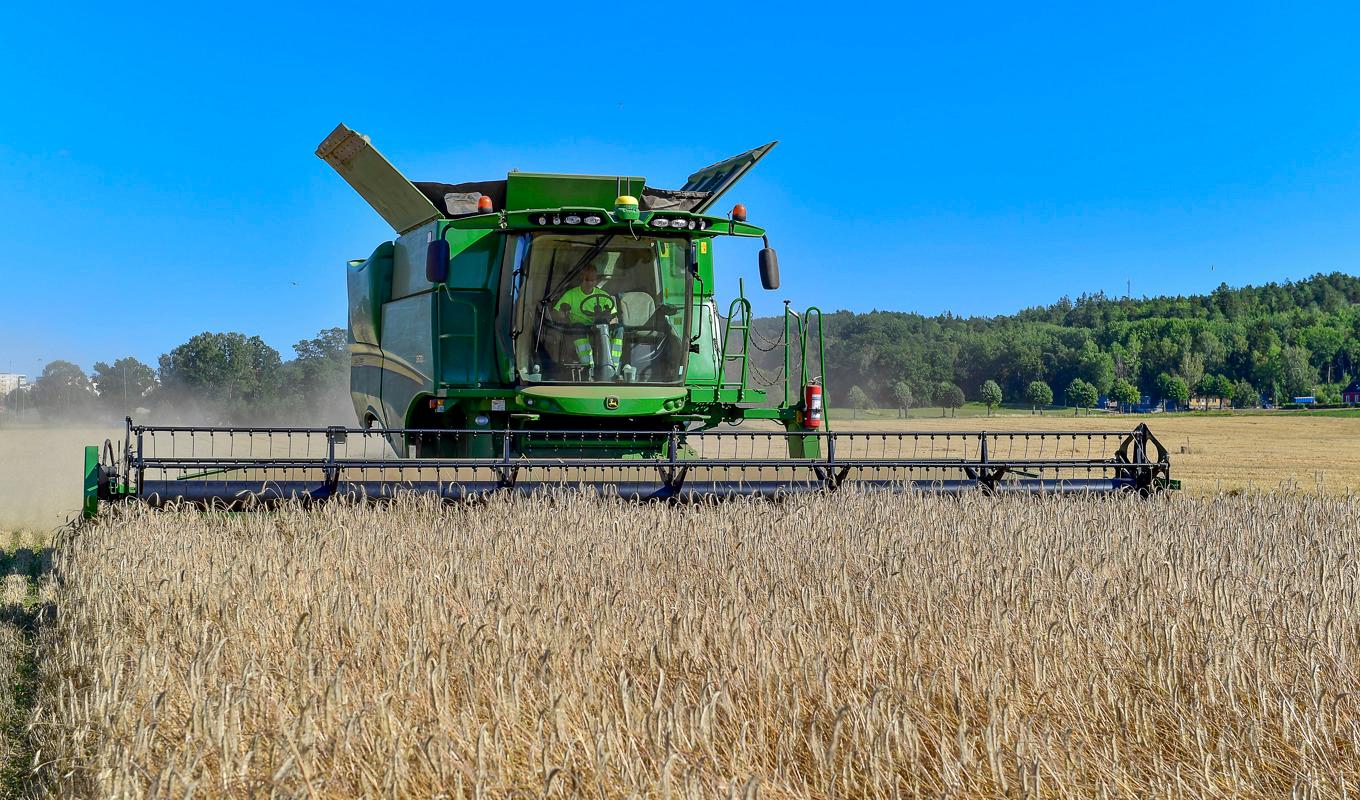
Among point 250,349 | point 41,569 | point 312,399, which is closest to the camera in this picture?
point 41,569

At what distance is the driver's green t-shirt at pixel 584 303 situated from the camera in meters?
8.39

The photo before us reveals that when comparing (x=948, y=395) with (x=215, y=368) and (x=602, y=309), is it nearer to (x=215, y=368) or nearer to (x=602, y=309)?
(x=215, y=368)

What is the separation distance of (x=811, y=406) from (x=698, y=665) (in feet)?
18.2

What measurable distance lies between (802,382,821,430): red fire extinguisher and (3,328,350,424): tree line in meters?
31.7

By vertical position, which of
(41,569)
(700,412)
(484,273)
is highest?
(484,273)

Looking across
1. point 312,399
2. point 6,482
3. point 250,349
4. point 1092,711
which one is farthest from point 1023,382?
point 1092,711

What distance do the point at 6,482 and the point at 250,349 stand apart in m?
41.6

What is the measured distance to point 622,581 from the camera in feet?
14.7

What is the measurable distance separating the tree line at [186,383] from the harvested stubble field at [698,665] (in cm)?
3489

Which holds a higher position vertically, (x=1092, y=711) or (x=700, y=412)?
(x=700, y=412)

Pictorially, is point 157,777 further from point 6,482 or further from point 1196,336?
point 1196,336

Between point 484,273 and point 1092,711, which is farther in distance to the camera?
point 484,273

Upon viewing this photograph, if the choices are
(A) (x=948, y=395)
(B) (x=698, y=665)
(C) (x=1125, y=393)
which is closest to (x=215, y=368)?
(B) (x=698, y=665)

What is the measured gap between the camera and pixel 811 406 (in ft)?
28.3
